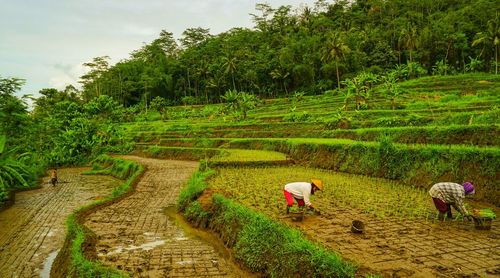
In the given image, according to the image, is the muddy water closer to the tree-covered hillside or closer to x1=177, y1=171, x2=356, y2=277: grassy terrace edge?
x1=177, y1=171, x2=356, y2=277: grassy terrace edge

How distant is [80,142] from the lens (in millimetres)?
35031

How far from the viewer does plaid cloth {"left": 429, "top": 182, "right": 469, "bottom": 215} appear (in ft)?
25.6

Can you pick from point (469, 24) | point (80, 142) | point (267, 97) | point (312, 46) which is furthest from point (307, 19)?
point (80, 142)

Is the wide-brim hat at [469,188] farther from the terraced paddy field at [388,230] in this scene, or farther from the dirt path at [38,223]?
the dirt path at [38,223]

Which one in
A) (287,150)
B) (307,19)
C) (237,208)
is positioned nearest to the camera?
(237,208)

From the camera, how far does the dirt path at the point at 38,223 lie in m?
9.25

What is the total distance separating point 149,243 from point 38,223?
6.08 metres

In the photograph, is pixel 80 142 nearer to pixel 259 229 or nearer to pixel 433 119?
pixel 433 119

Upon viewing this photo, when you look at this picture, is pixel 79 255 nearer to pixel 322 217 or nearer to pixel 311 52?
pixel 322 217

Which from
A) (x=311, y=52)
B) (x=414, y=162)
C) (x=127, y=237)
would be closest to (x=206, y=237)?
(x=127, y=237)

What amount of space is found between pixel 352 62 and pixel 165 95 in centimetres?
3512

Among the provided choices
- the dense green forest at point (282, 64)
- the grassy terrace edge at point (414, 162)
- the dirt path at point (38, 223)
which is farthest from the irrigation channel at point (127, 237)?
the dense green forest at point (282, 64)

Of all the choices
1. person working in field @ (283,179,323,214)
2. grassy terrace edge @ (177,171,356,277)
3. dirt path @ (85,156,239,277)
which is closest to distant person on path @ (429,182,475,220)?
person working in field @ (283,179,323,214)

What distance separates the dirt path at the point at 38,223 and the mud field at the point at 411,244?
6.15m
